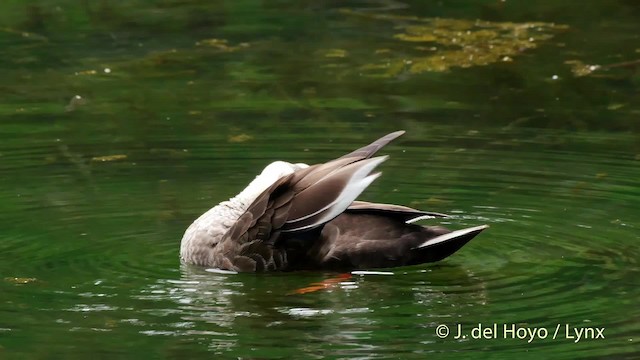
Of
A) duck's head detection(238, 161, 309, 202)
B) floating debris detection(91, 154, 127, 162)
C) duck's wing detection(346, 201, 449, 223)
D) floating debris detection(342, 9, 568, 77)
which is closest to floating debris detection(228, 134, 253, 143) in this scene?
floating debris detection(91, 154, 127, 162)

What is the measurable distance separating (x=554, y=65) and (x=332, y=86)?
7.31 feet

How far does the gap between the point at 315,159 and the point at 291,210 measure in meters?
3.00

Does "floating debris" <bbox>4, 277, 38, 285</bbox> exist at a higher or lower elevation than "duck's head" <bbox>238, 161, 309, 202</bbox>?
lower

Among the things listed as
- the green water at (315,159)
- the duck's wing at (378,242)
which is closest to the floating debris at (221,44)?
the green water at (315,159)

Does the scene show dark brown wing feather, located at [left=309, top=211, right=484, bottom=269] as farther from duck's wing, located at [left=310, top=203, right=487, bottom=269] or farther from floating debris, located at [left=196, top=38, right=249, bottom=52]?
floating debris, located at [left=196, top=38, right=249, bottom=52]

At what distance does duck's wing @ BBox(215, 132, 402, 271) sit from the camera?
7922 millimetres

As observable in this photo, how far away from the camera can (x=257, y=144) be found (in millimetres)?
11758

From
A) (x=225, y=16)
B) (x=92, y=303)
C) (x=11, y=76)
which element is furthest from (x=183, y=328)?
(x=225, y=16)

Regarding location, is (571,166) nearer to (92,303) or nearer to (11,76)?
(92,303)

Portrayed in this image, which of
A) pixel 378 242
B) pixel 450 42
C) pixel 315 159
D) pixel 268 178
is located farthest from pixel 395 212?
pixel 450 42

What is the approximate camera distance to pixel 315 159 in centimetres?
1116

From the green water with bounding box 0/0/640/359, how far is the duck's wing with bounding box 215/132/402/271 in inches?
6.1

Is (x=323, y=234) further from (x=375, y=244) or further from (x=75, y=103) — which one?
(x=75, y=103)

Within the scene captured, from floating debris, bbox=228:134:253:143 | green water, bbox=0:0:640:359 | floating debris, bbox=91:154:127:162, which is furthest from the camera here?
floating debris, bbox=228:134:253:143
